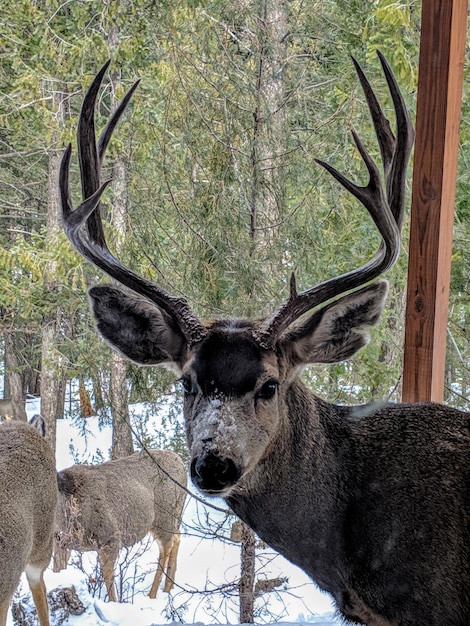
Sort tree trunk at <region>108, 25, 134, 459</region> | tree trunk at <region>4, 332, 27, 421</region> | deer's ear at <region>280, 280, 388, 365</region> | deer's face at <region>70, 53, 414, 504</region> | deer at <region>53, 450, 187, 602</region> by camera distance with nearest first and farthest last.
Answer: deer's face at <region>70, 53, 414, 504</region>
deer's ear at <region>280, 280, 388, 365</region>
tree trunk at <region>108, 25, 134, 459</region>
deer at <region>53, 450, 187, 602</region>
tree trunk at <region>4, 332, 27, 421</region>

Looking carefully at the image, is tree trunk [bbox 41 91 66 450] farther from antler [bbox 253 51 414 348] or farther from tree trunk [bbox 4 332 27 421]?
antler [bbox 253 51 414 348]

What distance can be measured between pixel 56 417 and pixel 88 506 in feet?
4.96

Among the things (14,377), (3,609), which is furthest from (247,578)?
(14,377)

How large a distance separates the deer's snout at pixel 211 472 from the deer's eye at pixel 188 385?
0.63 feet

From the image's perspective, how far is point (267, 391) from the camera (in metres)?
1.36

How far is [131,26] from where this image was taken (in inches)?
130

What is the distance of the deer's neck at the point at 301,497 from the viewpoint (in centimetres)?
135

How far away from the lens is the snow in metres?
2.62

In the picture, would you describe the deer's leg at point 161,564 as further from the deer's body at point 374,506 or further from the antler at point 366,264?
the antler at point 366,264

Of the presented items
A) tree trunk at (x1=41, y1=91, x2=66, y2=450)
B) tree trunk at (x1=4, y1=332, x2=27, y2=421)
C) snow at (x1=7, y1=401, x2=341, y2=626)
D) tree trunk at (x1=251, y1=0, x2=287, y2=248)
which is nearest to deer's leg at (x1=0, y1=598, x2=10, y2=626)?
snow at (x1=7, y1=401, x2=341, y2=626)

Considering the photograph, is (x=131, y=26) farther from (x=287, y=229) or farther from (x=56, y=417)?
(x=56, y=417)

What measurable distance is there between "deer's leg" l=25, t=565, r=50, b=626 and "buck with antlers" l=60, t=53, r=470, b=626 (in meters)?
0.99

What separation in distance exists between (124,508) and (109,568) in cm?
25

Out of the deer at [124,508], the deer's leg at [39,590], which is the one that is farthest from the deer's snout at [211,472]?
the deer at [124,508]
